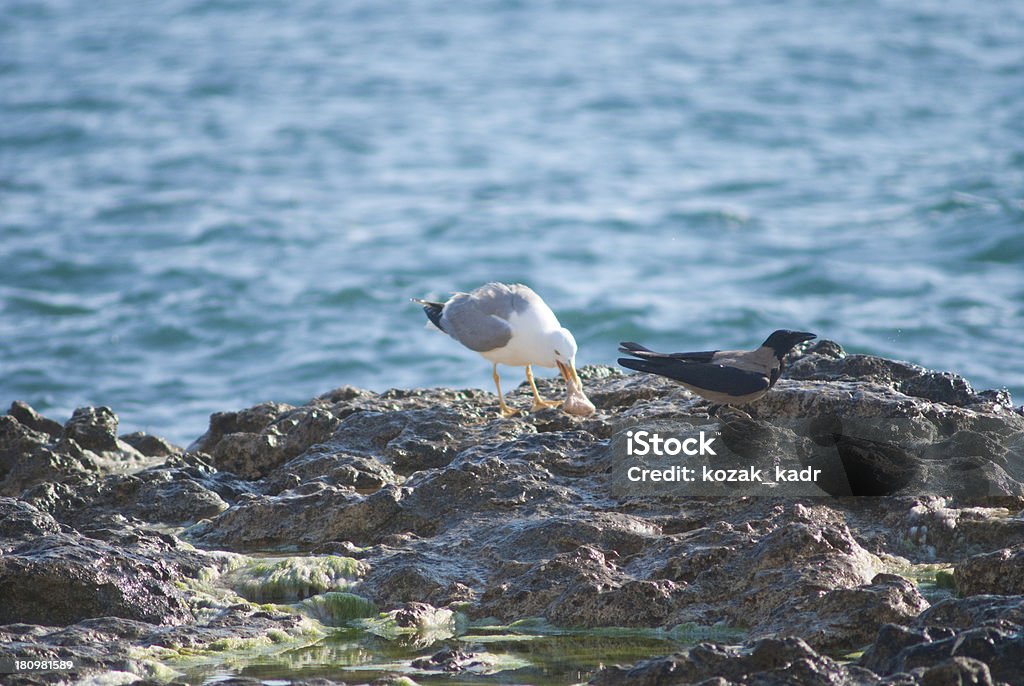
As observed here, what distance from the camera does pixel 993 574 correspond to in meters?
4.55

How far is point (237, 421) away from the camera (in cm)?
789

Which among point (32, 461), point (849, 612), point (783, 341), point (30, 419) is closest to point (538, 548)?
point (849, 612)

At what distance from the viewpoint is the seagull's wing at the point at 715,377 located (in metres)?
5.72

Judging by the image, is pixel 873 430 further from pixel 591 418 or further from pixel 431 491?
pixel 431 491

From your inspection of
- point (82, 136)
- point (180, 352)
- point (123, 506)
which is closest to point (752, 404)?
point (123, 506)

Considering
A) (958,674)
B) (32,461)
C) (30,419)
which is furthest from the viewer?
(30,419)

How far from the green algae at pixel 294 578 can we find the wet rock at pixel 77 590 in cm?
37

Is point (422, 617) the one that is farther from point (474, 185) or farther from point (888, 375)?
point (474, 185)

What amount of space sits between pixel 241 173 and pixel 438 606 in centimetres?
1831

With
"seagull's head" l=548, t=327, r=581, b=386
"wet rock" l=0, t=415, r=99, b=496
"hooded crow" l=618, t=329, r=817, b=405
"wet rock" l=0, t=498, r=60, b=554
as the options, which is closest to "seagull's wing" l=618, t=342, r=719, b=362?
"hooded crow" l=618, t=329, r=817, b=405

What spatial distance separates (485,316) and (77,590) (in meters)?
3.55

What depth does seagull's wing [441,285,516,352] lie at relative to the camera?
770cm

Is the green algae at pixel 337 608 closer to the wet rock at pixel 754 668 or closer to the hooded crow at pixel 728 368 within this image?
the wet rock at pixel 754 668

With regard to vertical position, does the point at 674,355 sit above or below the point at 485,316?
above
